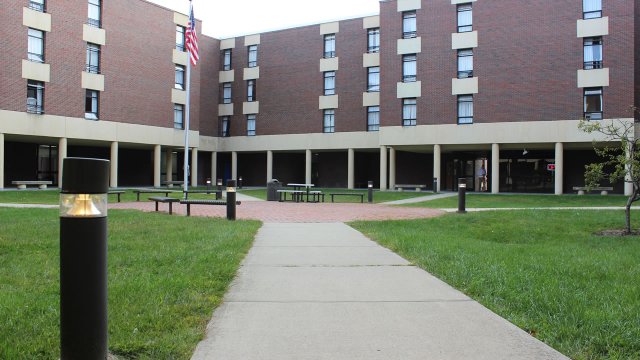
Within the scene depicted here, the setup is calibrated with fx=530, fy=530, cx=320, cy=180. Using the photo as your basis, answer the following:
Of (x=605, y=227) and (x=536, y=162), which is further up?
(x=536, y=162)

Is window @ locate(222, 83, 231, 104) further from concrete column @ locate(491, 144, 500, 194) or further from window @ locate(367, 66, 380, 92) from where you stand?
concrete column @ locate(491, 144, 500, 194)

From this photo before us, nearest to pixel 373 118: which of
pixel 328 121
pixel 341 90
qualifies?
pixel 341 90

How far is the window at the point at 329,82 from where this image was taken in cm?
4250

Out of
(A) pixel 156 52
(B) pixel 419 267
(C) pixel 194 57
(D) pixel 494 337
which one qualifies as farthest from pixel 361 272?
(A) pixel 156 52

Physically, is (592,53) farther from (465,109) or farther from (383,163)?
(383,163)

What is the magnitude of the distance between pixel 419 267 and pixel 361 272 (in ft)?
3.05

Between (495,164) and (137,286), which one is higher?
(495,164)

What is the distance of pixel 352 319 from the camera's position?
462 centimetres

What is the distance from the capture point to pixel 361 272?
6910mm

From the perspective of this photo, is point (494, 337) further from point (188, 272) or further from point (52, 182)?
point (52, 182)

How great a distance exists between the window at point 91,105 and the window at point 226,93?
1397 cm

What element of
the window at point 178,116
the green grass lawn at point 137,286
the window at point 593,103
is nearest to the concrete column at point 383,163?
the window at point 593,103

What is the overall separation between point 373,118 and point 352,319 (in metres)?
36.8

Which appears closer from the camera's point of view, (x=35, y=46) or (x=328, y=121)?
(x=35, y=46)
